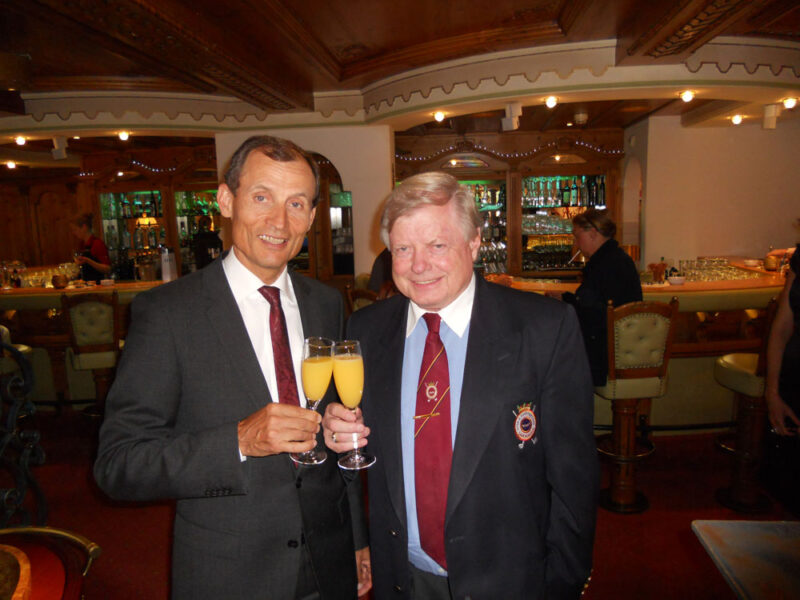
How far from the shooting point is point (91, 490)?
374 centimetres

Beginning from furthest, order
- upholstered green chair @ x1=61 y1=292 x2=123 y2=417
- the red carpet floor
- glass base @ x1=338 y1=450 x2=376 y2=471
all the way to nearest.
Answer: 1. upholstered green chair @ x1=61 y1=292 x2=123 y2=417
2. the red carpet floor
3. glass base @ x1=338 y1=450 x2=376 y2=471

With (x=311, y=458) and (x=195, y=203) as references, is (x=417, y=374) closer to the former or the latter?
(x=311, y=458)

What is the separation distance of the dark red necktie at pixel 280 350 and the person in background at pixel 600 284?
2.38 m

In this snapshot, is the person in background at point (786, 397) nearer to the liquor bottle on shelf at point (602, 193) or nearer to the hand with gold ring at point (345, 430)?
the hand with gold ring at point (345, 430)

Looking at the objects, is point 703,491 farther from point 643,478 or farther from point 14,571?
point 14,571

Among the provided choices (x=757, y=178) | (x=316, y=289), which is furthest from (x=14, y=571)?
(x=757, y=178)

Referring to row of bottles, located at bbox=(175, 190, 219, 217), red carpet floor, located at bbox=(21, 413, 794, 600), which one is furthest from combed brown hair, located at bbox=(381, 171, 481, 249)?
row of bottles, located at bbox=(175, 190, 219, 217)

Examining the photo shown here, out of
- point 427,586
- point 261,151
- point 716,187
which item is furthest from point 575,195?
point 427,586

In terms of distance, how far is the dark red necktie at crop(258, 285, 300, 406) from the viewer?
1.39 meters

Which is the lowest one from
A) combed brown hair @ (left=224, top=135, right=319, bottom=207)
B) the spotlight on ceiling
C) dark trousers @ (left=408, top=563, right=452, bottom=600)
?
dark trousers @ (left=408, top=563, right=452, bottom=600)

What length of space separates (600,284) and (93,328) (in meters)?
4.13

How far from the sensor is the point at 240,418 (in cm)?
129

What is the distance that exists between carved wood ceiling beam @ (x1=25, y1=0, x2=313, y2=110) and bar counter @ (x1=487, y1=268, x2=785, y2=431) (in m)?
3.16

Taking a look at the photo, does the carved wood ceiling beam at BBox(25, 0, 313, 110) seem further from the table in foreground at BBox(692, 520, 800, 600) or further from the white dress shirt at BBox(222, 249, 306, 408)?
the table in foreground at BBox(692, 520, 800, 600)
